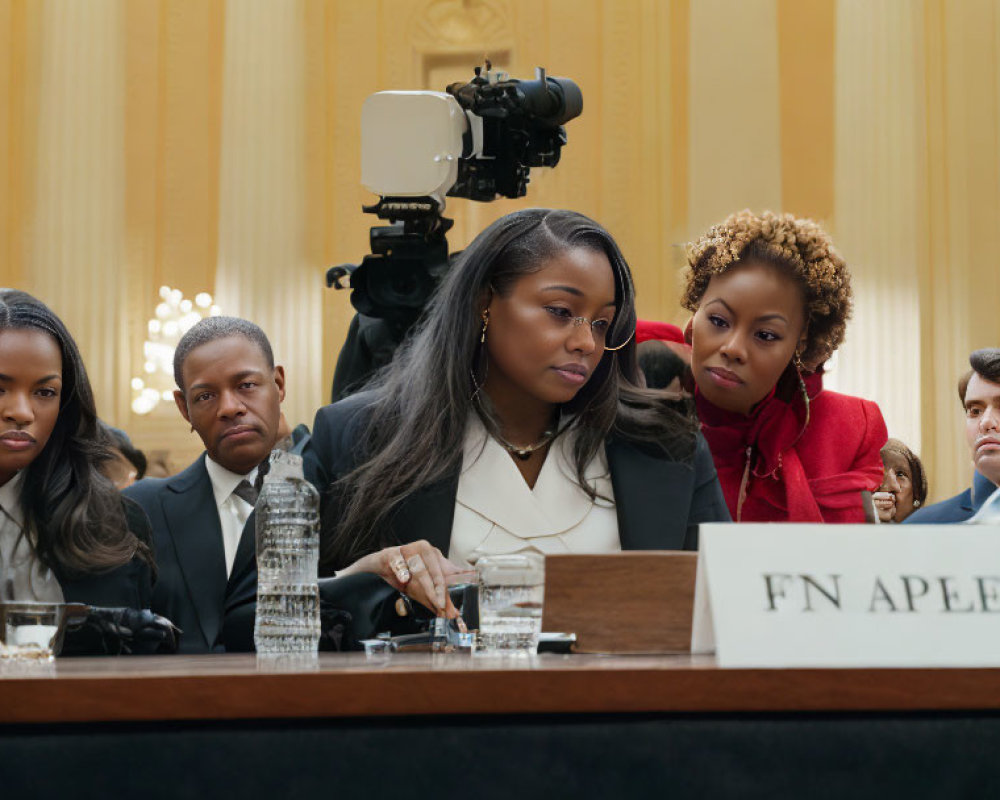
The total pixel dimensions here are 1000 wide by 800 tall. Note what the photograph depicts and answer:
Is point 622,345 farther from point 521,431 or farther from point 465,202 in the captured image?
point 465,202

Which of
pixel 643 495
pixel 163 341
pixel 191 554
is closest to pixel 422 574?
pixel 643 495

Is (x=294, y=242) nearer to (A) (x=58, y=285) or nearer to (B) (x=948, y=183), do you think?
(A) (x=58, y=285)

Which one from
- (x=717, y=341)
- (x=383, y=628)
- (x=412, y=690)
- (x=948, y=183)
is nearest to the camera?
(x=412, y=690)

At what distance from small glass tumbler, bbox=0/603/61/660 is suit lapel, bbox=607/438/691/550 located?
977 mm

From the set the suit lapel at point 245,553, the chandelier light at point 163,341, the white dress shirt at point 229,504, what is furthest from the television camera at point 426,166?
the chandelier light at point 163,341

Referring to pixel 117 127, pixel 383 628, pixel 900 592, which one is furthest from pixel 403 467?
A: pixel 117 127

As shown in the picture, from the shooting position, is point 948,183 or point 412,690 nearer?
point 412,690

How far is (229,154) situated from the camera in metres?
10.4

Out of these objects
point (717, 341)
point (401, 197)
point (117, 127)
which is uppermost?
point (117, 127)

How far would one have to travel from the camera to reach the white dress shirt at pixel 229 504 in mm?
2953

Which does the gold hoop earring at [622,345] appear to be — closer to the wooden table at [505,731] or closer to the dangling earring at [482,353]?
the dangling earring at [482,353]

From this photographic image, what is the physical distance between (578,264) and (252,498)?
0.94 m

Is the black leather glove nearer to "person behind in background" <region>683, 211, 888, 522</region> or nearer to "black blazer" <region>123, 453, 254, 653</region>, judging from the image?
"black blazer" <region>123, 453, 254, 653</region>

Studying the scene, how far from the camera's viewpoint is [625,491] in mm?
2365
